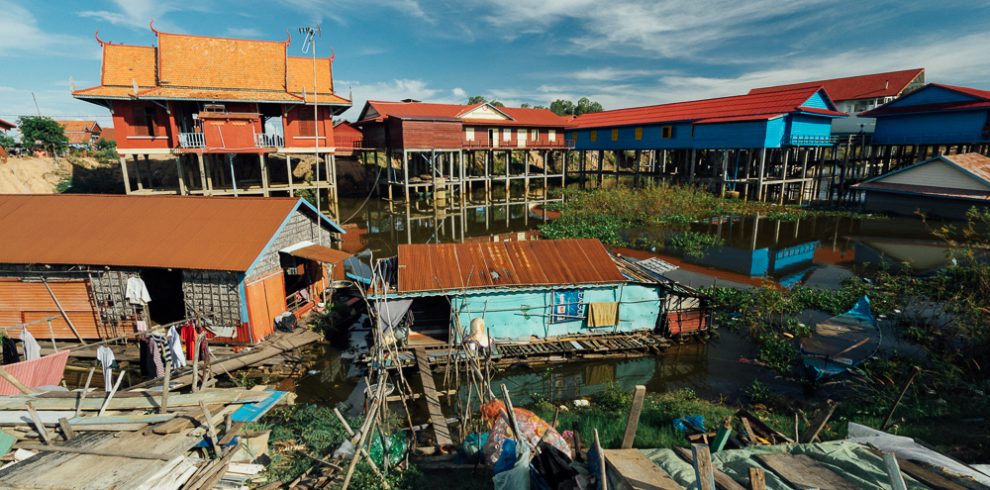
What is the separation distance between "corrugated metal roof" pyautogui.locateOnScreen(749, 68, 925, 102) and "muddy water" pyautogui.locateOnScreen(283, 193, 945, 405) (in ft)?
111

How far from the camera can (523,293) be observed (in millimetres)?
12812

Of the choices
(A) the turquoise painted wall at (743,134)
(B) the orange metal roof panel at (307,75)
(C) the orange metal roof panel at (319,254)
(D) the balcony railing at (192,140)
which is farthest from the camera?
(A) the turquoise painted wall at (743,134)

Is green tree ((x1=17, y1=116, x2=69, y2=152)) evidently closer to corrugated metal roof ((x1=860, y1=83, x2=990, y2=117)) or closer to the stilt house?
the stilt house

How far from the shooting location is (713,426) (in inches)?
345

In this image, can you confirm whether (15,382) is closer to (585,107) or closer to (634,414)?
(634,414)

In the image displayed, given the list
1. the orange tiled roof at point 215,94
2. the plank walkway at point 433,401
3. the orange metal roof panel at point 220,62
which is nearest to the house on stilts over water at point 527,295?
the plank walkway at point 433,401

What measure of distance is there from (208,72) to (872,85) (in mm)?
73660

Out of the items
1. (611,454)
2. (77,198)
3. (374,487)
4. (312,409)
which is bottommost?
(312,409)

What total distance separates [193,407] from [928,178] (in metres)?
42.0

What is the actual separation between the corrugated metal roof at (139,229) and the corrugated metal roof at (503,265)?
4233 millimetres

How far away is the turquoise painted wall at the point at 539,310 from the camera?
12.6 metres

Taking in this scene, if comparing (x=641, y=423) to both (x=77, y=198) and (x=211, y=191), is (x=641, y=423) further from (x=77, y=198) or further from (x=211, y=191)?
(x=211, y=191)

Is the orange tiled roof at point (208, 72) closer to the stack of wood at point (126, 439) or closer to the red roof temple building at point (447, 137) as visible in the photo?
the red roof temple building at point (447, 137)

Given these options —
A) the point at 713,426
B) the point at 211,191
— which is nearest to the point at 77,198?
the point at 211,191
